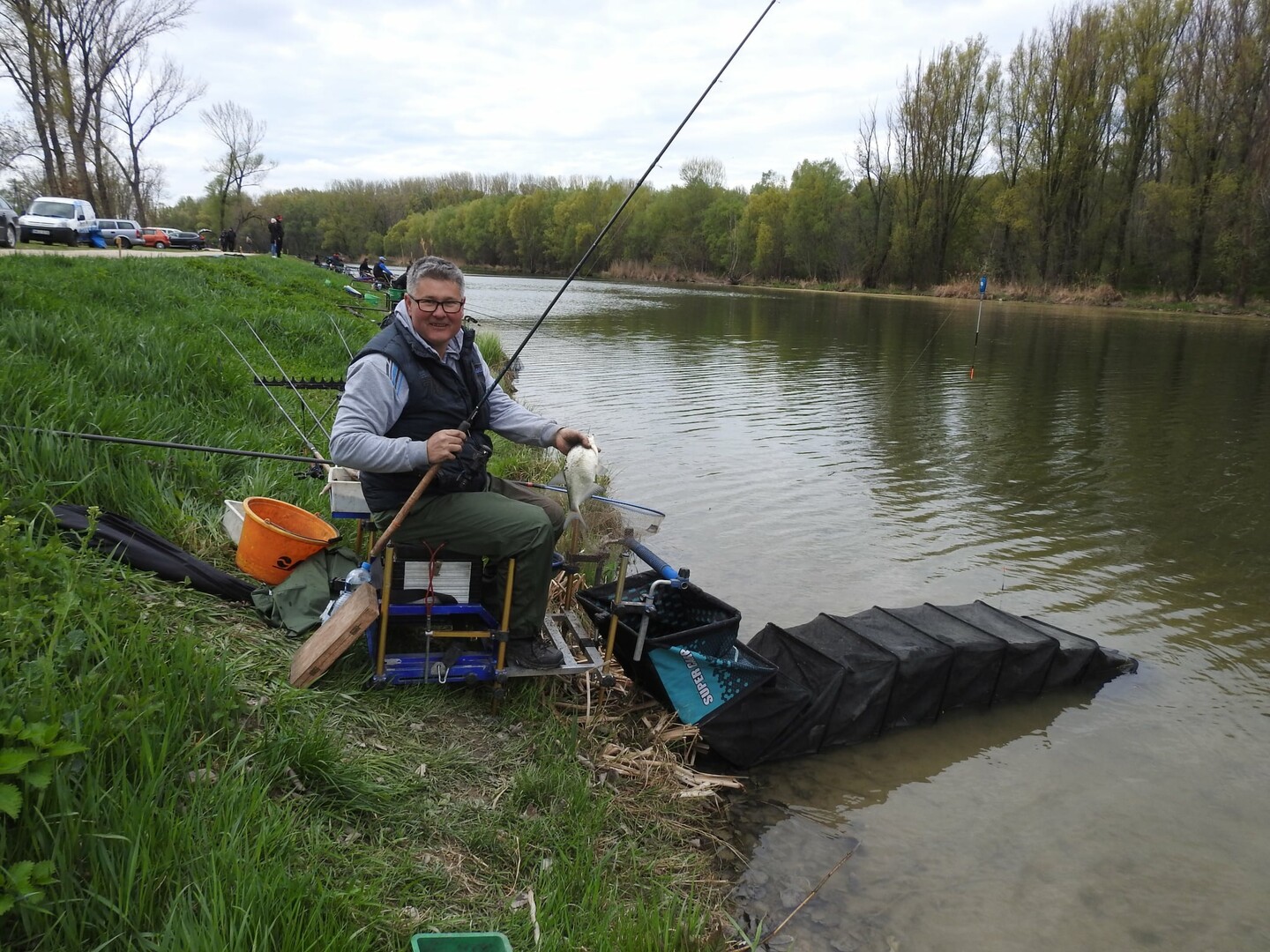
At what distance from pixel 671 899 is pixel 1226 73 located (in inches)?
2183

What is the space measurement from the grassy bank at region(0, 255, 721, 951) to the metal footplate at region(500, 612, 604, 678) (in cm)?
24

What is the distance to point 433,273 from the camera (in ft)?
12.9

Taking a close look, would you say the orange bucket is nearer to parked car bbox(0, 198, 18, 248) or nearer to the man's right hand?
the man's right hand

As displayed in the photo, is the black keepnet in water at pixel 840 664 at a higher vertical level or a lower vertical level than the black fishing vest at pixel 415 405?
lower

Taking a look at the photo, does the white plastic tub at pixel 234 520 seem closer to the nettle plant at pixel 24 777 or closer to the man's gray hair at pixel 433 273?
the man's gray hair at pixel 433 273

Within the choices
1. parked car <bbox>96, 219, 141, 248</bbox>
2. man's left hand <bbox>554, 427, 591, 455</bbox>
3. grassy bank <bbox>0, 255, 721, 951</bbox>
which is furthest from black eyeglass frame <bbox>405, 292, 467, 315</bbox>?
parked car <bbox>96, 219, 141, 248</bbox>

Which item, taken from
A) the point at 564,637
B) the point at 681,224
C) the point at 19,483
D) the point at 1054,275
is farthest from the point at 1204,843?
the point at 681,224

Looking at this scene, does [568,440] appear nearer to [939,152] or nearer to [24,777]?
[24,777]

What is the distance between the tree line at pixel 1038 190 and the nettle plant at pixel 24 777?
32698 millimetres

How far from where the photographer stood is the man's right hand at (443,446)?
11.9ft

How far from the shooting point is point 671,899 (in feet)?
10.6

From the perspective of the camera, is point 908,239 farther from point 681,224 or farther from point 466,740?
point 466,740

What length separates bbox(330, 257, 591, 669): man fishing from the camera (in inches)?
146

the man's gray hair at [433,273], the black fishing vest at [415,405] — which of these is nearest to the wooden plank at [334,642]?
the black fishing vest at [415,405]
